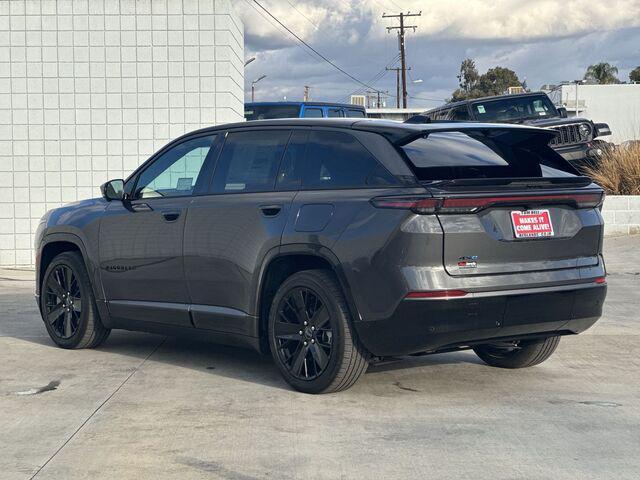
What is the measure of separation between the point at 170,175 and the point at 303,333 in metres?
2.02

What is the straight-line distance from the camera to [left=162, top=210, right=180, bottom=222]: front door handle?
757 cm

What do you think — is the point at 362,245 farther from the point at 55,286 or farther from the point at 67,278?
the point at 55,286

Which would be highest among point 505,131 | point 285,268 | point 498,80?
point 498,80

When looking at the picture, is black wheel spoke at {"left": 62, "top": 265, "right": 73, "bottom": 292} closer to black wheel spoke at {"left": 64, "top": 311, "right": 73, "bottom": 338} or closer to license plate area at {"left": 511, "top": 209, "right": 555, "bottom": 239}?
black wheel spoke at {"left": 64, "top": 311, "right": 73, "bottom": 338}

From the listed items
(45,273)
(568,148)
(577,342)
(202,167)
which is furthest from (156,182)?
(568,148)

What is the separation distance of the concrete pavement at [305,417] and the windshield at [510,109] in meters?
12.9

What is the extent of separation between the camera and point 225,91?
1546 centimetres

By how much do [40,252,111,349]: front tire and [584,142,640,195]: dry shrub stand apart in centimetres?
1231

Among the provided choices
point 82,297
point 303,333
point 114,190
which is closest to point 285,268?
point 303,333

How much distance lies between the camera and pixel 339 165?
6664mm

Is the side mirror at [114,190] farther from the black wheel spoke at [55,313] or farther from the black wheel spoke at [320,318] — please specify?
the black wheel spoke at [320,318]

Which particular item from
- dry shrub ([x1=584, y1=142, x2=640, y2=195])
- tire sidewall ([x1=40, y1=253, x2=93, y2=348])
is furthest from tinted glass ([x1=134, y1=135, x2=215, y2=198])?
dry shrub ([x1=584, y1=142, x2=640, y2=195])

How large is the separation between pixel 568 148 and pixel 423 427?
48.9ft

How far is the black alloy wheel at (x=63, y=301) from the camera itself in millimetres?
8445
